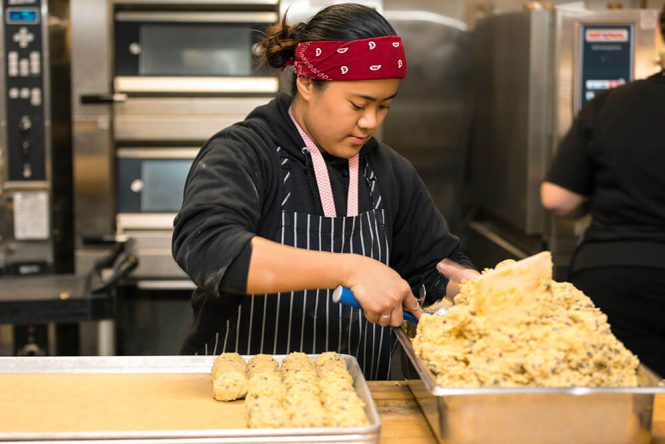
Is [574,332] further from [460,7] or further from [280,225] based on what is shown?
[460,7]

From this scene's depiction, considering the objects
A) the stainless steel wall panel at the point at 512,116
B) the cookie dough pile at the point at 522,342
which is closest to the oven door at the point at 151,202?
the stainless steel wall panel at the point at 512,116

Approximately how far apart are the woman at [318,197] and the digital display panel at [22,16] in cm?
188

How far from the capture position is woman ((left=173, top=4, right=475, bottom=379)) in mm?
1819

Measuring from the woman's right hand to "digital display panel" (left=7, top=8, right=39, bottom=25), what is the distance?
2.45 meters

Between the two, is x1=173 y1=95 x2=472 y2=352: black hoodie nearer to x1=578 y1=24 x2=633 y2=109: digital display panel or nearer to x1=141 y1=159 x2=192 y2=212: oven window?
x1=578 y1=24 x2=633 y2=109: digital display panel

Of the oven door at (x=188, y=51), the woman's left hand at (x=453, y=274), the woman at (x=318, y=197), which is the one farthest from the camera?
the oven door at (x=188, y=51)

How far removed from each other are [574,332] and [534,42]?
227 cm

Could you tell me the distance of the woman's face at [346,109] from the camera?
1903mm

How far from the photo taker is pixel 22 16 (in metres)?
3.59

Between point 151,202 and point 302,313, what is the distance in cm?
192

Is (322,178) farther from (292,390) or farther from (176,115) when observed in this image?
(176,115)

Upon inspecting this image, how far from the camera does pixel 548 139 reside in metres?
3.49

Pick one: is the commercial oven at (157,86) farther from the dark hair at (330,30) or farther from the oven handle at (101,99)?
the dark hair at (330,30)

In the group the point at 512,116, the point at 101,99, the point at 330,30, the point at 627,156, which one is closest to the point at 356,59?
the point at 330,30
